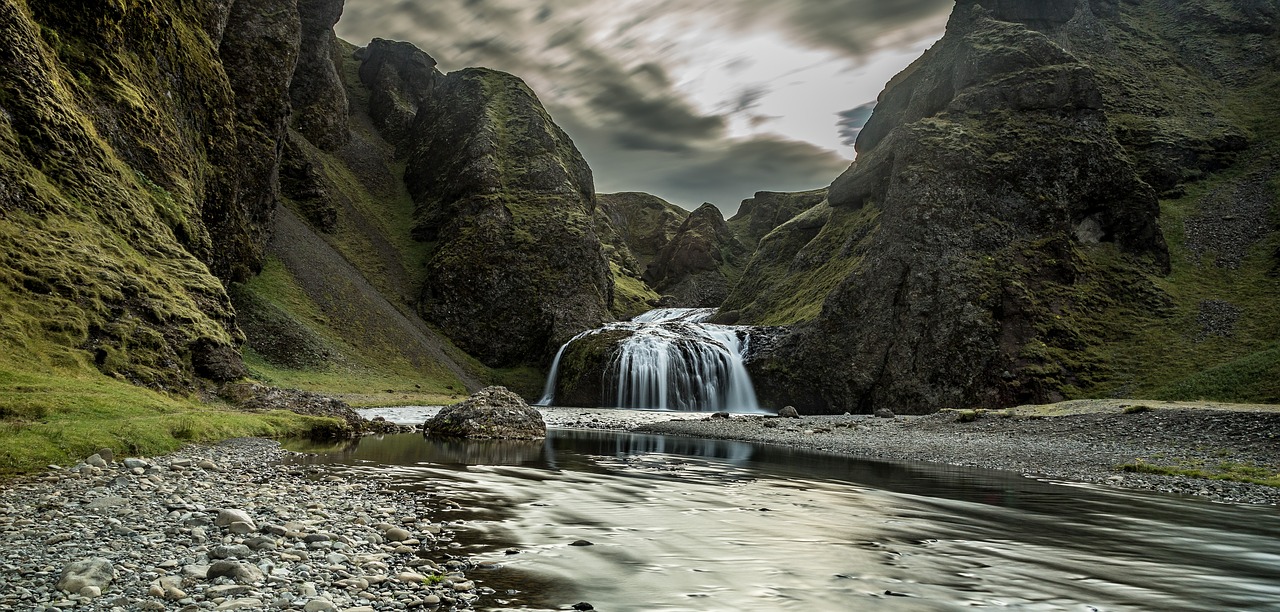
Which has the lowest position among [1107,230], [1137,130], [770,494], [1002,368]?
[770,494]

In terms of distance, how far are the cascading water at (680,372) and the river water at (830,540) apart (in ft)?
163

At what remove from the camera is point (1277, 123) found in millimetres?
85562

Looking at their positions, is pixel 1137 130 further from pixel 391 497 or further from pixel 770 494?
pixel 391 497

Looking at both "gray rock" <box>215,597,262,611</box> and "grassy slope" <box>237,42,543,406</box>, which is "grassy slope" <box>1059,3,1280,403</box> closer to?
"gray rock" <box>215,597,262,611</box>

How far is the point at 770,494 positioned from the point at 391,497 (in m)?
9.31

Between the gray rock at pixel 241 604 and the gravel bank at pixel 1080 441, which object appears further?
the gravel bank at pixel 1080 441

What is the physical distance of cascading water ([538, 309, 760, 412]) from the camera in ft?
231

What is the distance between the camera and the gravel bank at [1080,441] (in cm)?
2127

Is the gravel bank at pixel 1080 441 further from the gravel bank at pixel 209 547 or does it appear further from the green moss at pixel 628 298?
the green moss at pixel 628 298

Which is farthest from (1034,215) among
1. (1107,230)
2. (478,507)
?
(478,507)

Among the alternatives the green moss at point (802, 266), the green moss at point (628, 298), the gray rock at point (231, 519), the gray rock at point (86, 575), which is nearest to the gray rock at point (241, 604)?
the gray rock at point (86, 575)

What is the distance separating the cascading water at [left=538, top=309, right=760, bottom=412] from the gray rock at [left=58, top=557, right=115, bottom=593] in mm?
64919

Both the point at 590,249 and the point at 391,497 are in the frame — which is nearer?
the point at 391,497

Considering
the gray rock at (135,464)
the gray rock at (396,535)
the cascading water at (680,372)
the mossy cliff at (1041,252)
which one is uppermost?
the mossy cliff at (1041,252)
